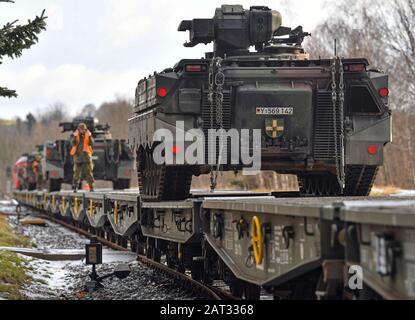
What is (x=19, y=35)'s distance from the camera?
1178cm

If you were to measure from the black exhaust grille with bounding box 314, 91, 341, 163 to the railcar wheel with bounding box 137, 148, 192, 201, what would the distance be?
1.75 metres

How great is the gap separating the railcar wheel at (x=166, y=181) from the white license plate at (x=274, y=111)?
1320mm

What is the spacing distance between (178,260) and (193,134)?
1.83 metres

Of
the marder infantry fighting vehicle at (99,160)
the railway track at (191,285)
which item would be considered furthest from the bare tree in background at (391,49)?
the railway track at (191,285)

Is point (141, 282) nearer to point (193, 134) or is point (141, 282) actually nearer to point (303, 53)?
point (193, 134)

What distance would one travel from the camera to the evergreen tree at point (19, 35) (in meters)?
11.7

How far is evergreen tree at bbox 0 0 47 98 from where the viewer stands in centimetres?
1170

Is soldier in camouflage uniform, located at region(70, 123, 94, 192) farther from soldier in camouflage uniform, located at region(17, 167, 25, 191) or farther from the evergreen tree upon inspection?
soldier in camouflage uniform, located at region(17, 167, 25, 191)

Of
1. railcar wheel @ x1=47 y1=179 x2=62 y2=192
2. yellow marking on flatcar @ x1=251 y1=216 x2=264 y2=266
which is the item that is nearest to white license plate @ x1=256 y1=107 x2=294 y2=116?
yellow marking on flatcar @ x1=251 y1=216 x2=264 y2=266

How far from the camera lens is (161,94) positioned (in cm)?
1158

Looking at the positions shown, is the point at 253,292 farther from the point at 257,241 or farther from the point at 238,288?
the point at 257,241

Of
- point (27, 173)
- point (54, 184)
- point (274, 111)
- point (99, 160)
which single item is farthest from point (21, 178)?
point (274, 111)

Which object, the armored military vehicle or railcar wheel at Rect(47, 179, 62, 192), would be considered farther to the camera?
the armored military vehicle

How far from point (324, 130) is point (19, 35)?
160 inches
